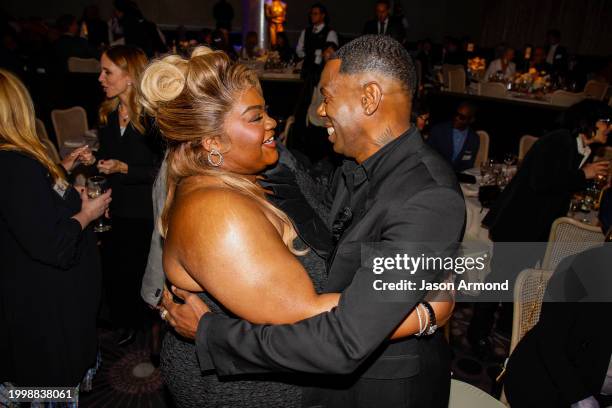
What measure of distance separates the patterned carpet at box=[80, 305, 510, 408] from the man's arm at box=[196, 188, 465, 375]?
5.33ft

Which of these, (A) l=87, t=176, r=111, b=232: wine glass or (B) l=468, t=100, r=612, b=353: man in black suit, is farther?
(B) l=468, t=100, r=612, b=353: man in black suit

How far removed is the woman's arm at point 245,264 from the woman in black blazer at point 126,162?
5.28ft

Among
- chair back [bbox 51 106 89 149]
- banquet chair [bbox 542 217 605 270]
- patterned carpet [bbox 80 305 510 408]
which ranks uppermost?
chair back [bbox 51 106 89 149]

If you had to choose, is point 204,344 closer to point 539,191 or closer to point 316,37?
point 539,191

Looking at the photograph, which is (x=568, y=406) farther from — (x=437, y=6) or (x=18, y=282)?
(x=437, y=6)

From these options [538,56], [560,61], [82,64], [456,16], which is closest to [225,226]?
[82,64]

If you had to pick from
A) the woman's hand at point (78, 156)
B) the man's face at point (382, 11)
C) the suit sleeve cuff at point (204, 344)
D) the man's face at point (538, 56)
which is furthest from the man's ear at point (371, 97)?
the man's face at point (538, 56)

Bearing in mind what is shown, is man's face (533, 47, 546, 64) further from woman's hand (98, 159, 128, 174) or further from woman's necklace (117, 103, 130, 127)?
woman's hand (98, 159, 128, 174)

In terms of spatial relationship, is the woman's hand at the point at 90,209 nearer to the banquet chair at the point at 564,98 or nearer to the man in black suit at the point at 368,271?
the man in black suit at the point at 368,271

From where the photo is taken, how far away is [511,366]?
75.1 inches

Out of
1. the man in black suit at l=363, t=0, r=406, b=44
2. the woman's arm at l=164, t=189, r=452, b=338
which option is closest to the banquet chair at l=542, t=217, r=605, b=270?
the woman's arm at l=164, t=189, r=452, b=338

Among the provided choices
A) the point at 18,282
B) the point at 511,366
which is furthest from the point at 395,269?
the point at 18,282

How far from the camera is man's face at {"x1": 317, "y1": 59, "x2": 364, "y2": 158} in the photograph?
1448 millimetres

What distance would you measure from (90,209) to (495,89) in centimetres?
756
